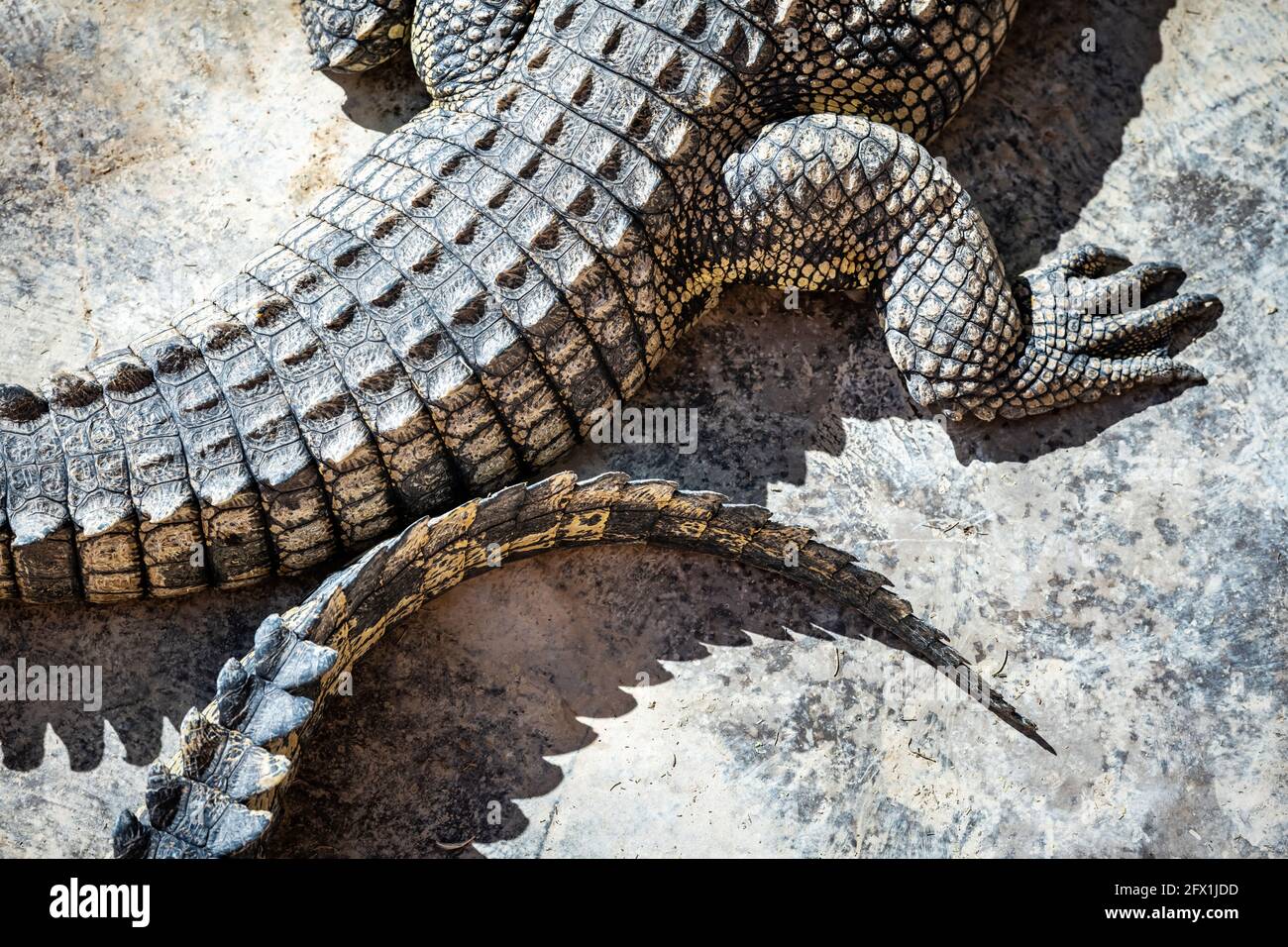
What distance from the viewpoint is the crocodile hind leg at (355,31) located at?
4.96 m

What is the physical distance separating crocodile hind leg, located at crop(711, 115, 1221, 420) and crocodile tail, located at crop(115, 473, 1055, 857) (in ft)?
2.88

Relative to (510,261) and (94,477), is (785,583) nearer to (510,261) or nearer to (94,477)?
(510,261)

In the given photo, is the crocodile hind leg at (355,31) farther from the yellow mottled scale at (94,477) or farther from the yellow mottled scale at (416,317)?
the yellow mottled scale at (94,477)

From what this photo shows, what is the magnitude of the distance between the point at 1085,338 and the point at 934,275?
2.26 ft

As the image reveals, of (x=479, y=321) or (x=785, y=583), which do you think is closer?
(x=479, y=321)

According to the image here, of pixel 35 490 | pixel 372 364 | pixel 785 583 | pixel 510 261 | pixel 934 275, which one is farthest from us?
pixel 785 583

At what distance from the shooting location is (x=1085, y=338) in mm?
4785

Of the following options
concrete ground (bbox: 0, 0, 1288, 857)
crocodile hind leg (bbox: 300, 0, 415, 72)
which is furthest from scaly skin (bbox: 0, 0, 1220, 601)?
concrete ground (bbox: 0, 0, 1288, 857)

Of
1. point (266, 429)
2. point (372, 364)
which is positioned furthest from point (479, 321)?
point (266, 429)

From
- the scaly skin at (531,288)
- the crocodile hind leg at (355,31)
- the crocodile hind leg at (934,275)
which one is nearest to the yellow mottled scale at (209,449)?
the scaly skin at (531,288)

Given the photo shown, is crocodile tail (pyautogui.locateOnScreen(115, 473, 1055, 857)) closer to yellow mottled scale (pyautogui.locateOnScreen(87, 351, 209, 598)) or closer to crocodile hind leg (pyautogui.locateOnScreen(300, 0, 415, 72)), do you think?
yellow mottled scale (pyautogui.locateOnScreen(87, 351, 209, 598))

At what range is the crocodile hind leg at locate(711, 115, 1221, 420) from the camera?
4449 millimetres
